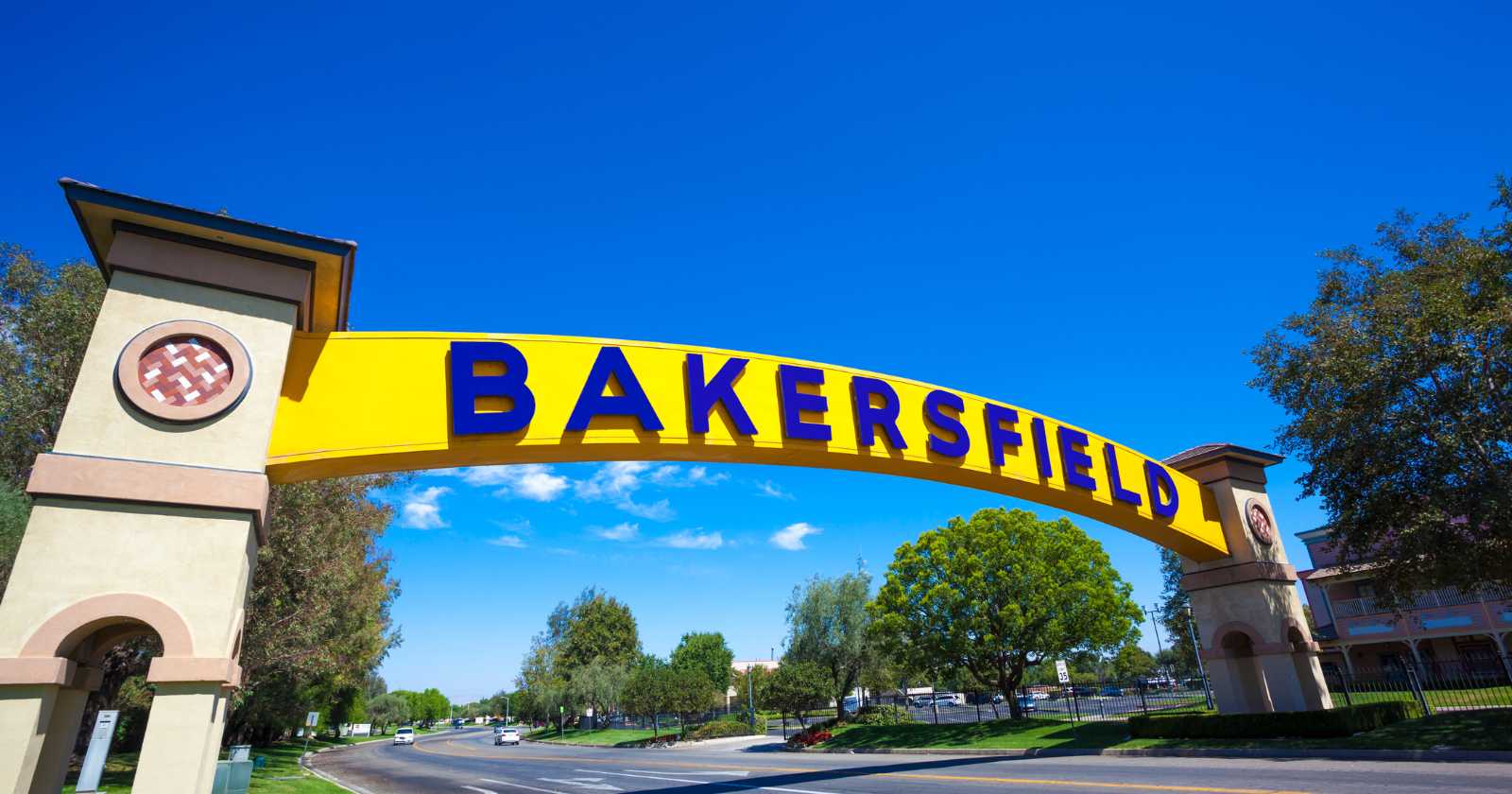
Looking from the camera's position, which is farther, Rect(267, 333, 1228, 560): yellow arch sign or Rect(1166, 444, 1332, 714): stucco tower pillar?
Rect(1166, 444, 1332, 714): stucco tower pillar

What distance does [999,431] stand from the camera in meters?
15.5

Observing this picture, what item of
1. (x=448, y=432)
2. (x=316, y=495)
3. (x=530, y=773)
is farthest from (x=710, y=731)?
(x=448, y=432)

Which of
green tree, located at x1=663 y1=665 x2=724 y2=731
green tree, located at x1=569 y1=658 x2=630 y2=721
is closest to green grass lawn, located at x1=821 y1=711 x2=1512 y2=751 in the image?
green tree, located at x1=663 y1=665 x2=724 y2=731

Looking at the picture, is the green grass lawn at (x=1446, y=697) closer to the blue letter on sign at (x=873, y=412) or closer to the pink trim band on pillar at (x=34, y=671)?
the blue letter on sign at (x=873, y=412)

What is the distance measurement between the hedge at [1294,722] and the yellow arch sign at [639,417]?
227 inches

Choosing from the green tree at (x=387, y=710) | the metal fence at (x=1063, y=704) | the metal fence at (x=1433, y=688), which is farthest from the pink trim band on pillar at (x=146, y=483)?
the green tree at (x=387, y=710)

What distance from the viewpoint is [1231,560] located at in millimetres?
18859

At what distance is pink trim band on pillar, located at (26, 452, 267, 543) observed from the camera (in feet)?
25.3

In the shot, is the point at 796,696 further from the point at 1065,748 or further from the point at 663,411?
the point at 663,411

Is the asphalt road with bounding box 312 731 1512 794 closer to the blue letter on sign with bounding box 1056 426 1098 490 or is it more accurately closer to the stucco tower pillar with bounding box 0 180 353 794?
the blue letter on sign with bounding box 1056 426 1098 490

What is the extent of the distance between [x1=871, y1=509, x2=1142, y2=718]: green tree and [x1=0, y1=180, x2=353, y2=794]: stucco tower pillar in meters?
28.0

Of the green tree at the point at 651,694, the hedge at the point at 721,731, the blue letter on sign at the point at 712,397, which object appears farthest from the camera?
the green tree at the point at 651,694

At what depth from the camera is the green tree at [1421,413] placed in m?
16.7

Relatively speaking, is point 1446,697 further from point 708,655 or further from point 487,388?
point 708,655
